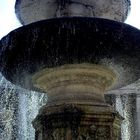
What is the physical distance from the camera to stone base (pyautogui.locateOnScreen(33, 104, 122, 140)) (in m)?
4.57

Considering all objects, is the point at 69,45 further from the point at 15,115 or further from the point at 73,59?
the point at 15,115

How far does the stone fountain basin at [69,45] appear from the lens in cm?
445

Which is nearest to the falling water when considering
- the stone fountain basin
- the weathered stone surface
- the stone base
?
the weathered stone surface

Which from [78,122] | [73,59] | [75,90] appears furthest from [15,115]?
[78,122]

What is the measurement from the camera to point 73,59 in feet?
15.9

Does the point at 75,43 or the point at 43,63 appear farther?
the point at 43,63

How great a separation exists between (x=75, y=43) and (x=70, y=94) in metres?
0.64

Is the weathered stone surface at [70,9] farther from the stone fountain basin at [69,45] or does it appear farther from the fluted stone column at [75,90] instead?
the stone fountain basin at [69,45]

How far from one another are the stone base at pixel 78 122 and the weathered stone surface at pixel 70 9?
1.06 m

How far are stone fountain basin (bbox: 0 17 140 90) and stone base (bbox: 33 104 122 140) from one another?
0.55 m

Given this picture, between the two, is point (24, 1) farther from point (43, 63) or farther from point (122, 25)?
point (122, 25)

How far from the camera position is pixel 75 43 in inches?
181

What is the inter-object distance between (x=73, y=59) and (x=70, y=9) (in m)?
0.57

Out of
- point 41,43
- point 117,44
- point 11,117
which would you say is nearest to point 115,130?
point 117,44
